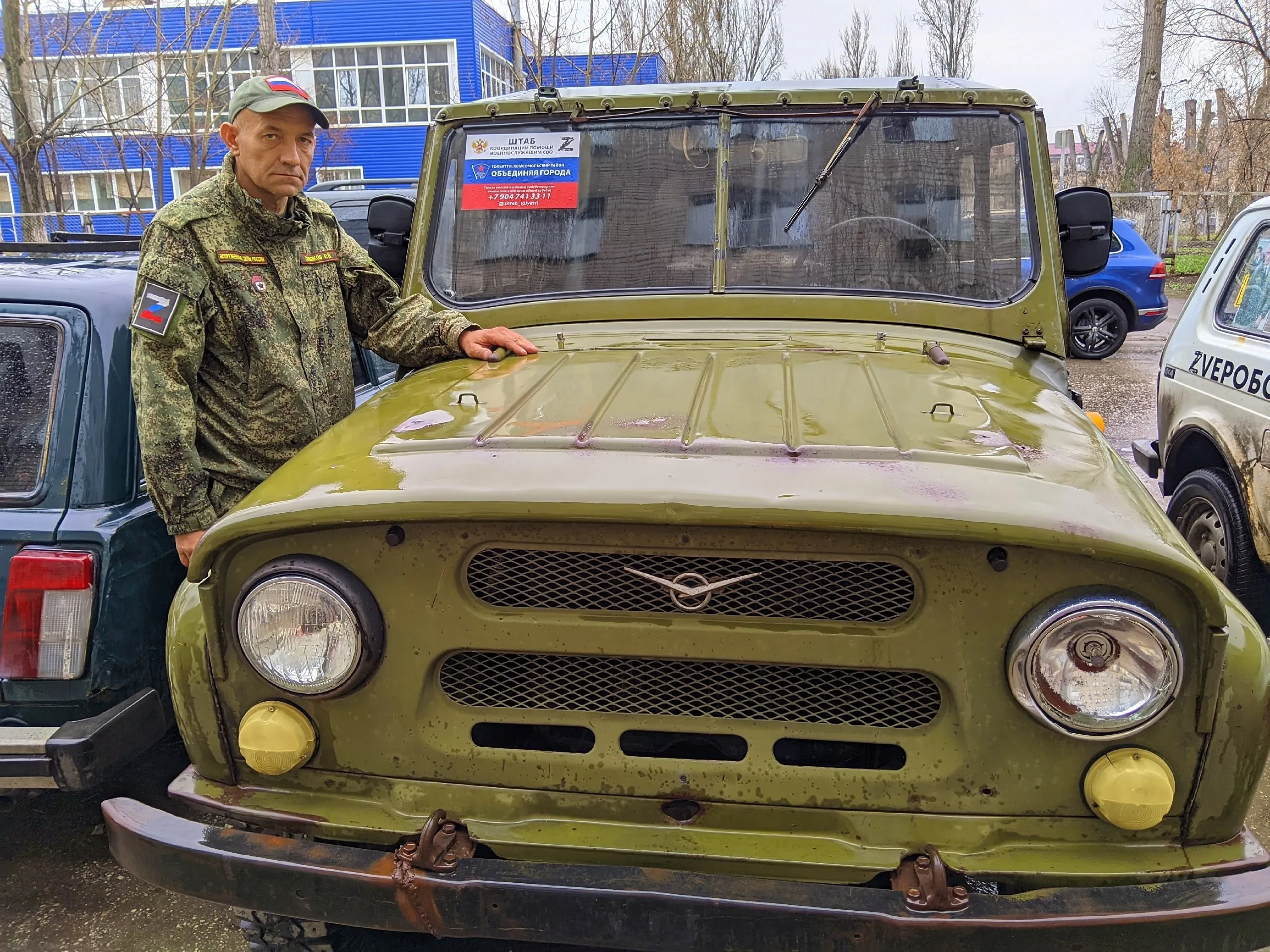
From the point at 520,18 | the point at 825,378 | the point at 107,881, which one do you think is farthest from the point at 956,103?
the point at 520,18

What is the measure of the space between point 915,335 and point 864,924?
1.71m

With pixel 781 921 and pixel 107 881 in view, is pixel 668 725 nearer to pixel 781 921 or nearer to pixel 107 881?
pixel 781 921

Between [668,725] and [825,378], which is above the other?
[825,378]

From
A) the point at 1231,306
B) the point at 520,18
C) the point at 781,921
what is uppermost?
the point at 520,18

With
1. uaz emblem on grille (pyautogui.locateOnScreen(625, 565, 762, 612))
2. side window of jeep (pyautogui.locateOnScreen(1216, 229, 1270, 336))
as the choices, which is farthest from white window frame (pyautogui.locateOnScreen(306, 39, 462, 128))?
uaz emblem on grille (pyautogui.locateOnScreen(625, 565, 762, 612))

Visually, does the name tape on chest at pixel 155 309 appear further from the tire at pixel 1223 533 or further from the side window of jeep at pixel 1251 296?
the side window of jeep at pixel 1251 296

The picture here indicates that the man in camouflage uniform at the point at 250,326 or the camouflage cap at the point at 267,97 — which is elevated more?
the camouflage cap at the point at 267,97

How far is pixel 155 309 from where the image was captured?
2.44 m

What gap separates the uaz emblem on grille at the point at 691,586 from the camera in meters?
1.72

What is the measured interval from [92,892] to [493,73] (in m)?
32.6

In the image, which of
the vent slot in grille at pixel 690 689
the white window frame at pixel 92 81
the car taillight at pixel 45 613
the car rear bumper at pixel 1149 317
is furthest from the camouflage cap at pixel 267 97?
the car rear bumper at pixel 1149 317

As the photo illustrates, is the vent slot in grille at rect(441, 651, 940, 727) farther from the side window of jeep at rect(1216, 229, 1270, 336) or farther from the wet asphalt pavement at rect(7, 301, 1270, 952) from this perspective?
the side window of jeep at rect(1216, 229, 1270, 336)

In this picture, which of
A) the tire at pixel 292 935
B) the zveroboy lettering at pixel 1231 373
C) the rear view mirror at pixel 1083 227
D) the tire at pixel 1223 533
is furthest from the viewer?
the tire at pixel 1223 533

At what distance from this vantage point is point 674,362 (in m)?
2.53
